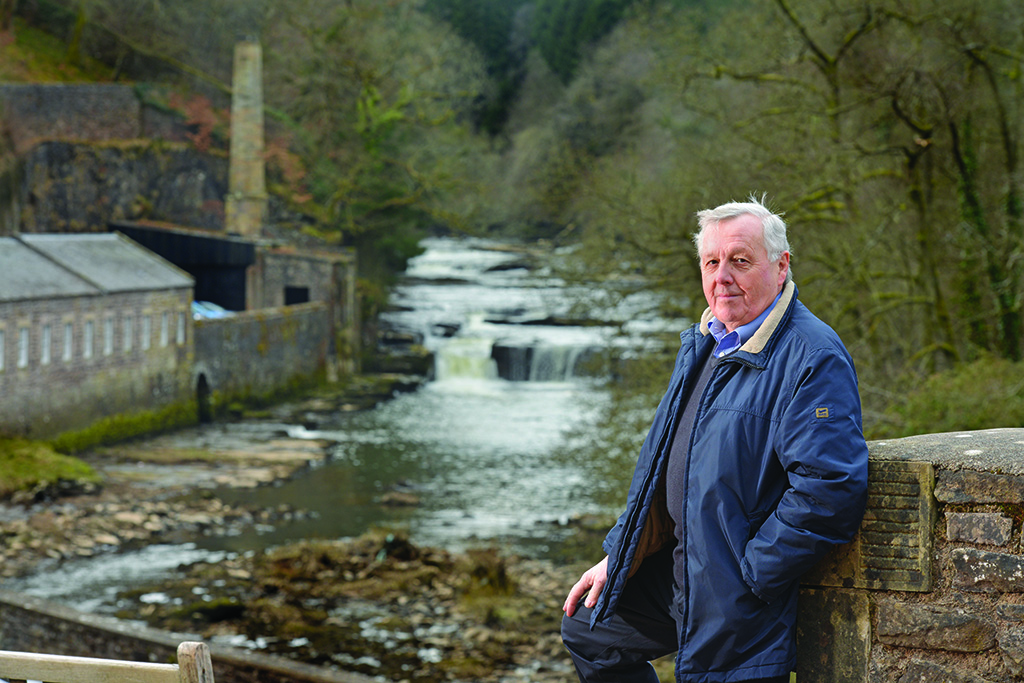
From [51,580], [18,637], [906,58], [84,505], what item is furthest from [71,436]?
[906,58]

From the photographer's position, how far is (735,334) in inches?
123

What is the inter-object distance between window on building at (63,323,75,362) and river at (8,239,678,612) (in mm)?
4855

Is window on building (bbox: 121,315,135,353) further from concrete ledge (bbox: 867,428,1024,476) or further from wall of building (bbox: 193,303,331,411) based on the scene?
concrete ledge (bbox: 867,428,1024,476)

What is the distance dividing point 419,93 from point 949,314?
23927 millimetres

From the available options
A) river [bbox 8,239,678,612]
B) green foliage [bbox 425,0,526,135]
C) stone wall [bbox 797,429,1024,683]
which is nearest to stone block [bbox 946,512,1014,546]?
stone wall [bbox 797,429,1024,683]

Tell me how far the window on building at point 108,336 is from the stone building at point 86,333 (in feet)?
0.07

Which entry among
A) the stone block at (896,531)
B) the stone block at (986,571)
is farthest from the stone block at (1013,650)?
the stone block at (896,531)

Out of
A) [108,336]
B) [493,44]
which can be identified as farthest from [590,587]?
[493,44]

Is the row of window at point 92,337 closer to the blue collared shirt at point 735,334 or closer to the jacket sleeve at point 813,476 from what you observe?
the blue collared shirt at point 735,334

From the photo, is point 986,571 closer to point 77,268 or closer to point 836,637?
point 836,637

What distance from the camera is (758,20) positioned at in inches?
659

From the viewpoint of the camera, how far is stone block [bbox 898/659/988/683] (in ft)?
10.1

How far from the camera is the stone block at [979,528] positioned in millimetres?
2990

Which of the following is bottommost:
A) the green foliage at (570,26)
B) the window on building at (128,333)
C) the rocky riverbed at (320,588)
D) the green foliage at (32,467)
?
the rocky riverbed at (320,588)
